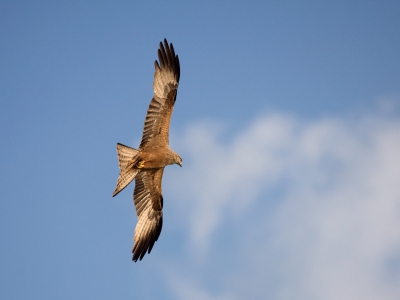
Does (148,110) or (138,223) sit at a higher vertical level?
(148,110)

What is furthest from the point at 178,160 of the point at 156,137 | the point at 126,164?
the point at 126,164

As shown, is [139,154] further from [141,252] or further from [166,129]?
[141,252]

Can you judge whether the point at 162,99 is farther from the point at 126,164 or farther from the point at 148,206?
the point at 148,206

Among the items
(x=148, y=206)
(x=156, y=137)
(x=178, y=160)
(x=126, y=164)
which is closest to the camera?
(x=126, y=164)

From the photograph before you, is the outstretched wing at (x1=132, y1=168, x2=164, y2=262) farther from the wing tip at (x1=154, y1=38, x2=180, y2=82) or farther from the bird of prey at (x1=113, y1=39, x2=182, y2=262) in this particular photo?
the wing tip at (x1=154, y1=38, x2=180, y2=82)

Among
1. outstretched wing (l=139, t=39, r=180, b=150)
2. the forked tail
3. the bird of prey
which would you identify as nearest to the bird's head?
the bird of prey

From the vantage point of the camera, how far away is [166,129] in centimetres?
1351

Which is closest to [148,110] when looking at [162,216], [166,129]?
[166,129]

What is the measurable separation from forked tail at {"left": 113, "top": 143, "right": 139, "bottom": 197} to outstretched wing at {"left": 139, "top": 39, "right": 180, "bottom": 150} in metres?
0.28

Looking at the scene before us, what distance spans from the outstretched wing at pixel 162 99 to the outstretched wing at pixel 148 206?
1082mm

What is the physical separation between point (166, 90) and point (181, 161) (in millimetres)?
1752

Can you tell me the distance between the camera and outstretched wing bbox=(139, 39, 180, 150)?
13.4 meters

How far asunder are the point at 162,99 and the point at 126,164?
5.66ft

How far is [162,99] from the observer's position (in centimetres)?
1341
